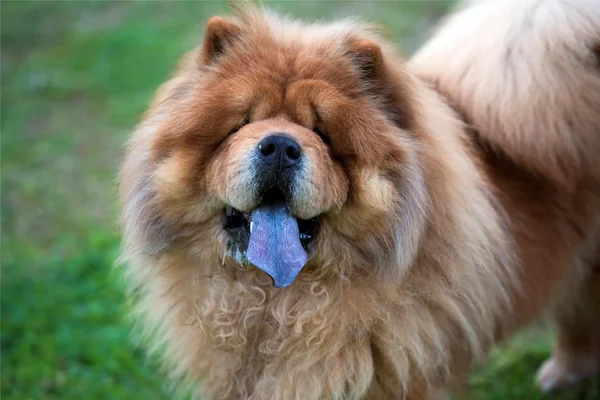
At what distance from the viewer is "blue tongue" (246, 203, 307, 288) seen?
7.31 ft

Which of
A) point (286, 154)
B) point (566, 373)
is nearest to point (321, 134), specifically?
point (286, 154)

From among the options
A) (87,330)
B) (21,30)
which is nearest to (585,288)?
(87,330)

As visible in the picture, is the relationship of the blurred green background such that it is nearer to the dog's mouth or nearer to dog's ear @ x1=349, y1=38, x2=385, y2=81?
dog's ear @ x1=349, y1=38, x2=385, y2=81

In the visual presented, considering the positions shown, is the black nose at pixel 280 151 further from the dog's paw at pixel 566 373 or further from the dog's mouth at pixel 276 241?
the dog's paw at pixel 566 373

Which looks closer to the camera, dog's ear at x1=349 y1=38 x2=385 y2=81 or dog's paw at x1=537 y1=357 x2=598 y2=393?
dog's ear at x1=349 y1=38 x2=385 y2=81

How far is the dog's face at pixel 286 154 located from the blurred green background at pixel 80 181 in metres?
0.80

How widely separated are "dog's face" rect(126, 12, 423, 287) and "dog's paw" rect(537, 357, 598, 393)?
1919 mm

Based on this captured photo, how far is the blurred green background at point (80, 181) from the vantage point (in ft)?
12.4

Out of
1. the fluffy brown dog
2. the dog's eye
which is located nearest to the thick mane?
the fluffy brown dog

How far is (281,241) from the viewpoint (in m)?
2.23

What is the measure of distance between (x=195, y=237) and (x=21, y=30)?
307 inches

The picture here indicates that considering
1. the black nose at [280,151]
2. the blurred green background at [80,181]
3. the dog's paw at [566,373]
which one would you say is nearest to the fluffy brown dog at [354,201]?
the black nose at [280,151]

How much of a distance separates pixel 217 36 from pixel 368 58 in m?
0.54

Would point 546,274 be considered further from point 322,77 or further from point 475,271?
point 322,77
